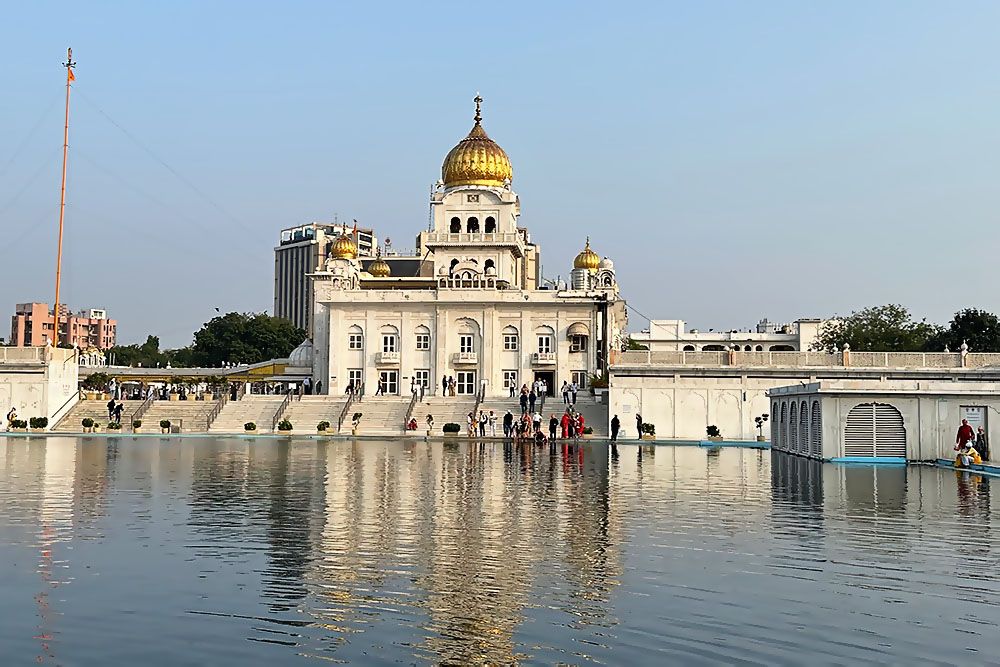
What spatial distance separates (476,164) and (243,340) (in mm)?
39332

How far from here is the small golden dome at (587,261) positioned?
3323 inches

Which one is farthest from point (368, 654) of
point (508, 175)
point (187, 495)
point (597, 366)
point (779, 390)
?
point (508, 175)

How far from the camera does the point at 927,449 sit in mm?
31391

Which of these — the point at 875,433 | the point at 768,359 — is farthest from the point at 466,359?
the point at 875,433

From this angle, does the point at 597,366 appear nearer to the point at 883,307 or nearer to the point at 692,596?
the point at 883,307

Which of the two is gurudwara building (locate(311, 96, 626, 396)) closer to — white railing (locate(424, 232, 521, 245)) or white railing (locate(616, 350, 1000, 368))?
white railing (locate(424, 232, 521, 245))

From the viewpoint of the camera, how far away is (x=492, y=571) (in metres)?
12.2

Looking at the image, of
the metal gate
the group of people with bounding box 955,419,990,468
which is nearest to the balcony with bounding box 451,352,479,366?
the metal gate

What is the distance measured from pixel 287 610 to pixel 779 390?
103ft

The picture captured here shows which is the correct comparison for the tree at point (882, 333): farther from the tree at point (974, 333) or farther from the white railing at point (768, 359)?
the white railing at point (768, 359)

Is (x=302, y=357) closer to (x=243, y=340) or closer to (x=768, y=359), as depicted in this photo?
(x=243, y=340)

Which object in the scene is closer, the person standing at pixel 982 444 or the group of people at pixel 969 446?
the group of people at pixel 969 446

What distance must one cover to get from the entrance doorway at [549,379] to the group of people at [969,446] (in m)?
35.1

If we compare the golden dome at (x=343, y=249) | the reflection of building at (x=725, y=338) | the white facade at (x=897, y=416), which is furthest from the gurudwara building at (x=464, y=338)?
the reflection of building at (x=725, y=338)
